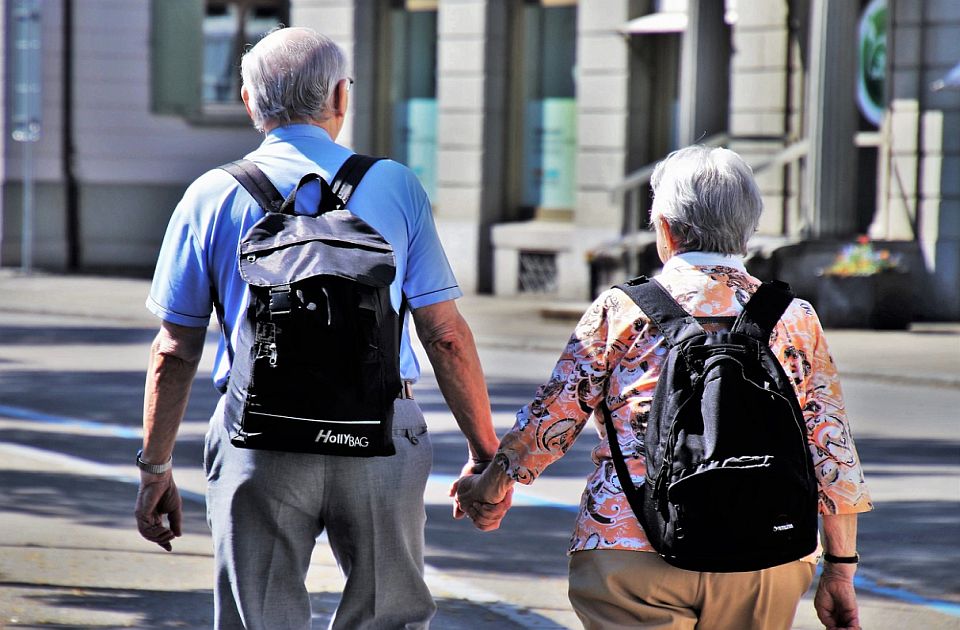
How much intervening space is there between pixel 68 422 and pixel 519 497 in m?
3.76

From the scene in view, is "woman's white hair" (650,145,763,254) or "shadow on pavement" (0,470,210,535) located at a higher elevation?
"woman's white hair" (650,145,763,254)

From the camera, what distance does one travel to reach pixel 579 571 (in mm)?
3254

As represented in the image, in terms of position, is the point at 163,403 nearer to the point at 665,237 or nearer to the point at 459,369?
the point at 459,369

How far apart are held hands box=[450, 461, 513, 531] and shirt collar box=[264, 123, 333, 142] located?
799 millimetres

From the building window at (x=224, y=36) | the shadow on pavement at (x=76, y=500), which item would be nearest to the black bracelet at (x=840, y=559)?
the shadow on pavement at (x=76, y=500)

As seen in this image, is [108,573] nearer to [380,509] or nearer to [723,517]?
[380,509]

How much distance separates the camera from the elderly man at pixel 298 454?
337cm

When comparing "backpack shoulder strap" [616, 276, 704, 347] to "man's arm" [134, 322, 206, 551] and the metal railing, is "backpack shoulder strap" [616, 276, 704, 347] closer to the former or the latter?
"man's arm" [134, 322, 206, 551]

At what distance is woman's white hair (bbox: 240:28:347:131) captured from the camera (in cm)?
339

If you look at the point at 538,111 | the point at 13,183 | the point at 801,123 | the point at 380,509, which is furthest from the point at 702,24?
the point at 380,509

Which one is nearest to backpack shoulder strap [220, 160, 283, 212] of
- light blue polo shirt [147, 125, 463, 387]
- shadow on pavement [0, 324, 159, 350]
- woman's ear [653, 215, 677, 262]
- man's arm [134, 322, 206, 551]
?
light blue polo shirt [147, 125, 463, 387]

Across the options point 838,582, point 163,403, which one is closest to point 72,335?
point 163,403

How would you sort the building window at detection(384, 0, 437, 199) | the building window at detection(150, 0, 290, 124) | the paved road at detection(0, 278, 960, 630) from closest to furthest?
the paved road at detection(0, 278, 960, 630)
the building window at detection(384, 0, 437, 199)
the building window at detection(150, 0, 290, 124)

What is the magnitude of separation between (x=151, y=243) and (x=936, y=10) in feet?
45.1
